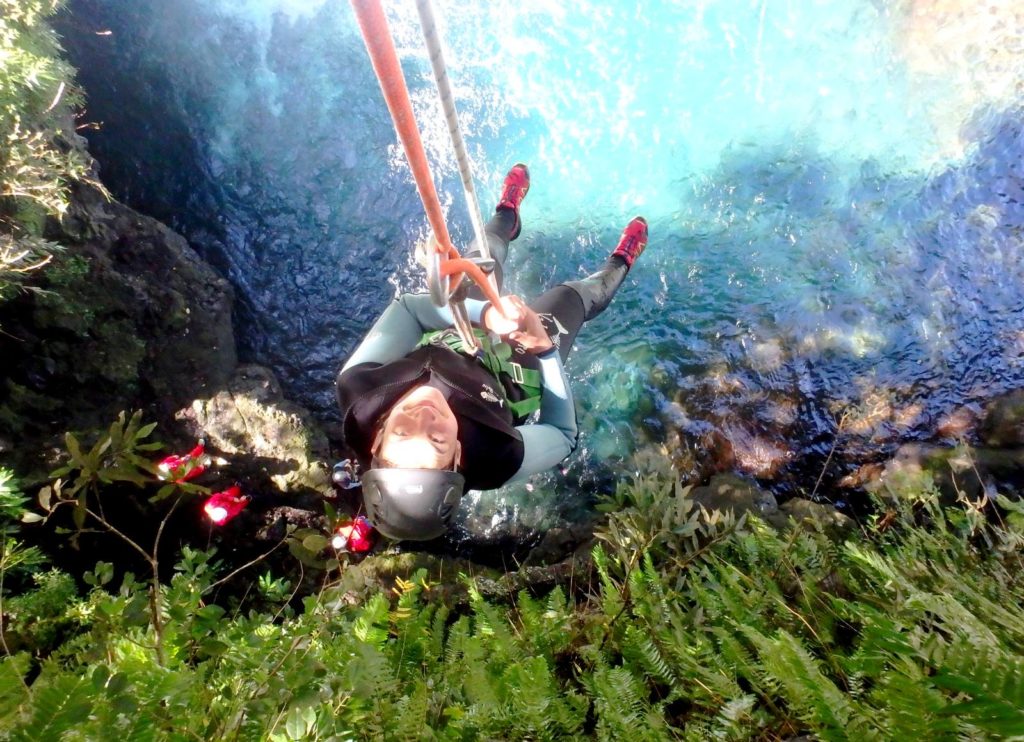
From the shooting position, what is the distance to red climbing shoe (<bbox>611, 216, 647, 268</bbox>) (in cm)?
414

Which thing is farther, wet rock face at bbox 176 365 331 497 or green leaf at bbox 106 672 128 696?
wet rock face at bbox 176 365 331 497

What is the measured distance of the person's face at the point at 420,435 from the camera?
2289mm

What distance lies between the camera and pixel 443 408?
7.85ft

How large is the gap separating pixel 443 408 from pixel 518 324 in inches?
24.9

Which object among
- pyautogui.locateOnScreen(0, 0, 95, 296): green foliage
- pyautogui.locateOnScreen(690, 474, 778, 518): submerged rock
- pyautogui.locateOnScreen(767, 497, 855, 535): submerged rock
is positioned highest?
pyautogui.locateOnScreen(0, 0, 95, 296): green foliage

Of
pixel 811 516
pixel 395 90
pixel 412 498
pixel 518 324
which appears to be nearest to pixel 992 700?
pixel 395 90

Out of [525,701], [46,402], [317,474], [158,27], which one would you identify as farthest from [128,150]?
[525,701]

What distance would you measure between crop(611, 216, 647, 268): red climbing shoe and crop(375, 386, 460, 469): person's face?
2.39m

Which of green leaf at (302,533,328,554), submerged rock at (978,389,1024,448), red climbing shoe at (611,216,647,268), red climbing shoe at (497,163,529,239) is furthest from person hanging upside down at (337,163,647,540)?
submerged rock at (978,389,1024,448)

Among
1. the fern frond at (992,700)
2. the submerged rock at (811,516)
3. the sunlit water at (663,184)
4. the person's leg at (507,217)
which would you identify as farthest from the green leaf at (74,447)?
the submerged rock at (811,516)

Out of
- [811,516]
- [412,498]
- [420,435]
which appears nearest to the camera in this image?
[412,498]

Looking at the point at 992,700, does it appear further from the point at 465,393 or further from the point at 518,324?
the point at 518,324

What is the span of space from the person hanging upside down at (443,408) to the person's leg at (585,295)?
58mm

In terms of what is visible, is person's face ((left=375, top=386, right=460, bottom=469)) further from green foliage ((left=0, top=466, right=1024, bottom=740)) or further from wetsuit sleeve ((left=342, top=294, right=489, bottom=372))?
green foliage ((left=0, top=466, right=1024, bottom=740))
